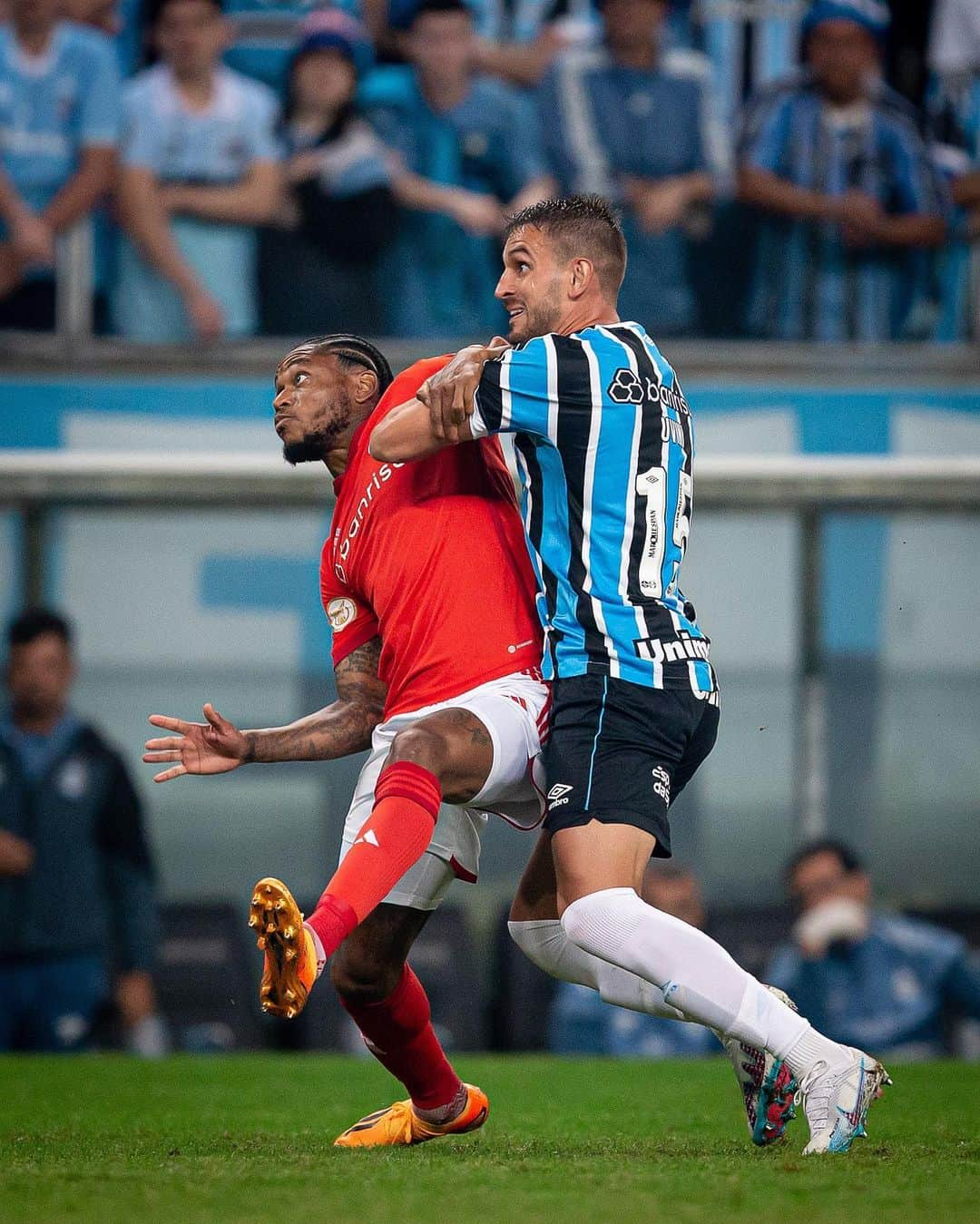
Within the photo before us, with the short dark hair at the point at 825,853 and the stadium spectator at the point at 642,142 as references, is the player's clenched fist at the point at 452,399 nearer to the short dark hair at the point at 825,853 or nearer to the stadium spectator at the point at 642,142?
the short dark hair at the point at 825,853

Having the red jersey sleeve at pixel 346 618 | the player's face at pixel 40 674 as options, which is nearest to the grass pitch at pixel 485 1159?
the red jersey sleeve at pixel 346 618

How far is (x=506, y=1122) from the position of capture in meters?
4.99

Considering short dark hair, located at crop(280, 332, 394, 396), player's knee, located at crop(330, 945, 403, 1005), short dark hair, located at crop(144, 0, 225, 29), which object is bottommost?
player's knee, located at crop(330, 945, 403, 1005)

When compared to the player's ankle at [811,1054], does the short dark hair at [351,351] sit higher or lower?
higher

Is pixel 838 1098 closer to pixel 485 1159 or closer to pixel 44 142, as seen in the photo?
pixel 485 1159

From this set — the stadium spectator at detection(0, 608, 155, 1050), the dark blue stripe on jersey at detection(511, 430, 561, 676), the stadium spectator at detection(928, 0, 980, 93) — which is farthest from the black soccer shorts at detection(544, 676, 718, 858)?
the stadium spectator at detection(928, 0, 980, 93)

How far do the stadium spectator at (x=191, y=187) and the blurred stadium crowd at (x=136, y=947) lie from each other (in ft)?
7.29

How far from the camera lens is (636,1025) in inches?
329

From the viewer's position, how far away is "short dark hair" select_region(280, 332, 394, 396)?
448 cm

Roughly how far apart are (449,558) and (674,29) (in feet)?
22.4

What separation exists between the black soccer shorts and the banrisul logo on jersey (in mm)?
628

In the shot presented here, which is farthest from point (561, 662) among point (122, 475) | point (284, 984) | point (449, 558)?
point (122, 475)

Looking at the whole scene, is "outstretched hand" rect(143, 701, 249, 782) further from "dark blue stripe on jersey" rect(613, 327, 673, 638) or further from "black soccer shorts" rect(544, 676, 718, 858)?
"dark blue stripe on jersey" rect(613, 327, 673, 638)

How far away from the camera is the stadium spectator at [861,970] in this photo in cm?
823
